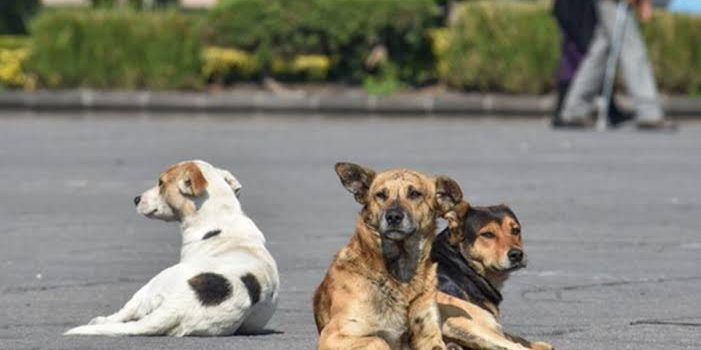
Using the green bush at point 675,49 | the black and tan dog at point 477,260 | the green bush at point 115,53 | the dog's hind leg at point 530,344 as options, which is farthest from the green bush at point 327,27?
the dog's hind leg at point 530,344

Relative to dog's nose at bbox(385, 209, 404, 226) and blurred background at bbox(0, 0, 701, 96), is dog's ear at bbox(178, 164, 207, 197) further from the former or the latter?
blurred background at bbox(0, 0, 701, 96)

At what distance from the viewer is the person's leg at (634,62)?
22625mm

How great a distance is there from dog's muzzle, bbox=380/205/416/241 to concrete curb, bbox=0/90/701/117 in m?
17.6

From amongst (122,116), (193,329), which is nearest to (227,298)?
(193,329)

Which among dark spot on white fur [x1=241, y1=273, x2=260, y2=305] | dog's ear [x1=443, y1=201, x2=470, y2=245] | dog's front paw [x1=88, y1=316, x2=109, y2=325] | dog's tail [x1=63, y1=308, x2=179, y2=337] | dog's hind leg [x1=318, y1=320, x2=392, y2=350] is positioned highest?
dog's ear [x1=443, y1=201, x2=470, y2=245]

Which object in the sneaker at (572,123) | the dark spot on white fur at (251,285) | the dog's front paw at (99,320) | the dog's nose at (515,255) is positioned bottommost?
the sneaker at (572,123)

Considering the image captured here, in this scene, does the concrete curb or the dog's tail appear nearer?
the dog's tail

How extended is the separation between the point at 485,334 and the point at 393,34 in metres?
19.2

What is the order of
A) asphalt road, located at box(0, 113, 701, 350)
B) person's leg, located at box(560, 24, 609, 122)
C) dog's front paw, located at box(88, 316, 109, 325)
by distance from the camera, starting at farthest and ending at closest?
person's leg, located at box(560, 24, 609, 122) < asphalt road, located at box(0, 113, 701, 350) < dog's front paw, located at box(88, 316, 109, 325)

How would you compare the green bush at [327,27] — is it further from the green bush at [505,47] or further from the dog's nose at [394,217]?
the dog's nose at [394,217]

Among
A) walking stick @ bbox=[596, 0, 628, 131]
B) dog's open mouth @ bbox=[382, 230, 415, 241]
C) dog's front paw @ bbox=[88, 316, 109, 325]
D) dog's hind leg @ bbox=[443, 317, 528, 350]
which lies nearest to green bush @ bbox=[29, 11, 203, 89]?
walking stick @ bbox=[596, 0, 628, 131]

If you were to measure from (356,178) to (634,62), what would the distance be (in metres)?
15.3

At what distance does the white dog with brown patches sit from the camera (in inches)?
329

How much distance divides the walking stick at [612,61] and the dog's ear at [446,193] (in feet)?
49.8
